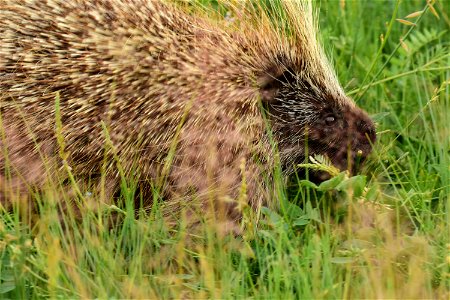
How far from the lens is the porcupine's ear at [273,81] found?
10.5 ft

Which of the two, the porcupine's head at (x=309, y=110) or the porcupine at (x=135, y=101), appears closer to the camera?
the porcupine at (x=135, y=101)

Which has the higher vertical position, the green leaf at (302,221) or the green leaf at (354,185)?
the green leaf at (354,185)

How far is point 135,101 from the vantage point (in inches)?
114

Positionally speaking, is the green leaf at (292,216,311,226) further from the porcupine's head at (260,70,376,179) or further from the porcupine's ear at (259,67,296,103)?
the porcupine's ear at (259,67,296,103)

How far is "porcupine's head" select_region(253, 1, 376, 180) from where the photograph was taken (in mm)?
3195

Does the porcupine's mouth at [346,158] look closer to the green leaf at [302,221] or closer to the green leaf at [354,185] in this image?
the green leaf at [354,185]

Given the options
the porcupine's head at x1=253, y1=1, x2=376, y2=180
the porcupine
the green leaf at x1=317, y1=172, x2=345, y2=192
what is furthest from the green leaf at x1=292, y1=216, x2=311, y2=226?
the porcupine's head at x1=253, y1=1, x2=376, y2=180

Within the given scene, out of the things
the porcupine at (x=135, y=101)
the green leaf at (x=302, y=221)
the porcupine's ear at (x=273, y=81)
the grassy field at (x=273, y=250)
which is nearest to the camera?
the grassy field at (x=273, y=250)

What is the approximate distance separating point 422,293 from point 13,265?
1105 millimetres

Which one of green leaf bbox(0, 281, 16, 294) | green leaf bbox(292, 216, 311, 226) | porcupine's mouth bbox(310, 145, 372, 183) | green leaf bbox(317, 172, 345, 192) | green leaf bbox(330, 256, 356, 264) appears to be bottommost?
green leaf bbox(330, 256, 356, 264)

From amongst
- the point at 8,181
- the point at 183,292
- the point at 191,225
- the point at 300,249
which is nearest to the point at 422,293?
the point at 300,249

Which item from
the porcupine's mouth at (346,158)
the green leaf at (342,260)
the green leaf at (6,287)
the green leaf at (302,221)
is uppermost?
the porcupine's mouth at (346,158)

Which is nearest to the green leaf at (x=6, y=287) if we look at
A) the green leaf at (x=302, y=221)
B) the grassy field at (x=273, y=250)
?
the grassy field at (x=273, y=250)

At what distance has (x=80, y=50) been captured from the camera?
9.43ft
